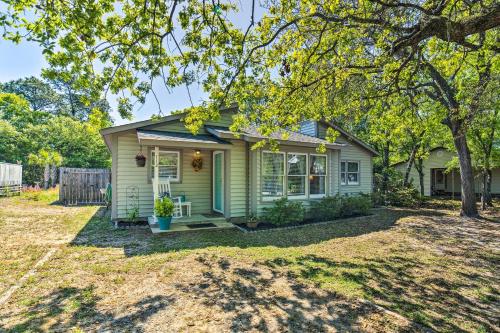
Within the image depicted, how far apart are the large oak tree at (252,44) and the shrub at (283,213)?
3.02 meters

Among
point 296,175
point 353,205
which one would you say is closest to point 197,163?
point 296,175

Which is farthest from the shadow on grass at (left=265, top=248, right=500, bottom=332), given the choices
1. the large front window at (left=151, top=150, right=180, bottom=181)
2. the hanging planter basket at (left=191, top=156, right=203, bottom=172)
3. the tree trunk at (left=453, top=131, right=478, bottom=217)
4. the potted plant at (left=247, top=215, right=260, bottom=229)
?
the tree trunk at (left=453, top=131, right=478, bottom=217)

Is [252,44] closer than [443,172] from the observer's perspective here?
Yes

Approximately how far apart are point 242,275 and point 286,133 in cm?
447

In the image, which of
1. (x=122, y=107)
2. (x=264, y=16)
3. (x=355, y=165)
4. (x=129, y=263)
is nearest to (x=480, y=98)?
(x=264, y=16)

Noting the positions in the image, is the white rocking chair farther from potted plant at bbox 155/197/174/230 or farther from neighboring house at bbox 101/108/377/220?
potted plant at bbox 155/197/174/230

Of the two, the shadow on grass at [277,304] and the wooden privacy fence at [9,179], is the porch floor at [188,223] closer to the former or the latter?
the shadow on grass at [277,304]

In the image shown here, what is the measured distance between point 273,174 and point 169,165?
3695mm

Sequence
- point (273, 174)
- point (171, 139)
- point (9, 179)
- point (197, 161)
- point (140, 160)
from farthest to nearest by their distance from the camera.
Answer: point (9, 179), point (273, 174), point (197, 161), point (140, 160), point (171, 139)

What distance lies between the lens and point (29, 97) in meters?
38.5

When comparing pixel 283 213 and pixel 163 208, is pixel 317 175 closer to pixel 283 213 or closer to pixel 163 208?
pixel 283 213

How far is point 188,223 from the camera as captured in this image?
27.5ft

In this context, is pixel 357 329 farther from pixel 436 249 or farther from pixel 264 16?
pixel 264 16

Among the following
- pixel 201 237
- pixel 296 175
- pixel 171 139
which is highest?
pixel 171 139
